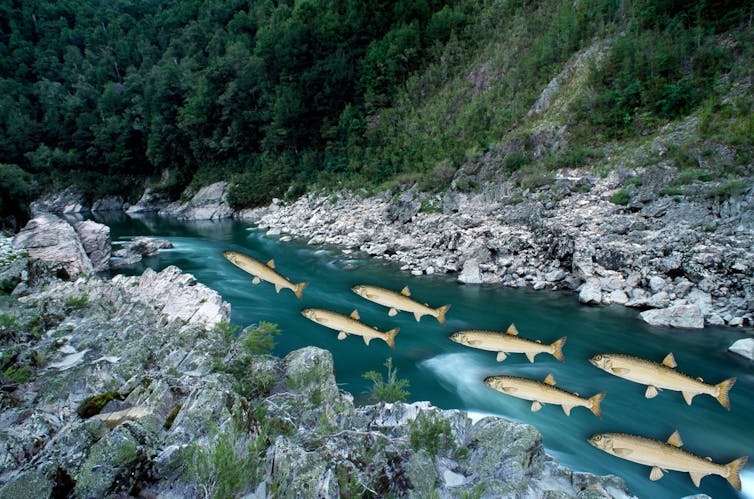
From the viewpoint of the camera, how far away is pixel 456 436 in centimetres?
474

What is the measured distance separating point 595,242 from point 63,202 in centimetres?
5871

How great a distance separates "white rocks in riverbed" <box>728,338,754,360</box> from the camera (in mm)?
7614

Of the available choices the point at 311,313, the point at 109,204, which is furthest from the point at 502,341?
the point at 109,204

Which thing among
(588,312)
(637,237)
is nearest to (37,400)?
(588,312)

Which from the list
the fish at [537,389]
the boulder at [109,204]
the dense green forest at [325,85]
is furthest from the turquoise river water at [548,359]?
the boulder at [109,204]

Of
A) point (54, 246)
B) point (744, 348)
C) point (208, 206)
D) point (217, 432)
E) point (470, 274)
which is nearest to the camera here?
point (217, 432)

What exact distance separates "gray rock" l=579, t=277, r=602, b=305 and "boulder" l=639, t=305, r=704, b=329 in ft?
4.33

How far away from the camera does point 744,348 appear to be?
7680mm

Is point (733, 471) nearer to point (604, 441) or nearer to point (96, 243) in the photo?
point (604, 441)

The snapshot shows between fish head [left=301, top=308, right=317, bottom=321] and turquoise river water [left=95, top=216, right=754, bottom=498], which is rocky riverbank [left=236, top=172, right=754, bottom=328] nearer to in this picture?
turquoise river water [left=95, top=216, right=754, bottom=498]

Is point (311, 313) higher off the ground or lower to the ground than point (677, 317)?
higher

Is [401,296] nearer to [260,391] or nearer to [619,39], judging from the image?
[260,391]

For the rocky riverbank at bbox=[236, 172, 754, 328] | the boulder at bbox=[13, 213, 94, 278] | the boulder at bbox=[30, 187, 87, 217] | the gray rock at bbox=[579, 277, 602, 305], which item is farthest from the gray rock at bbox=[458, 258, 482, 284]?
the boulder at bbox=[30, 187, 87, 217]

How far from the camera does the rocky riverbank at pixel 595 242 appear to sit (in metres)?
9.55
